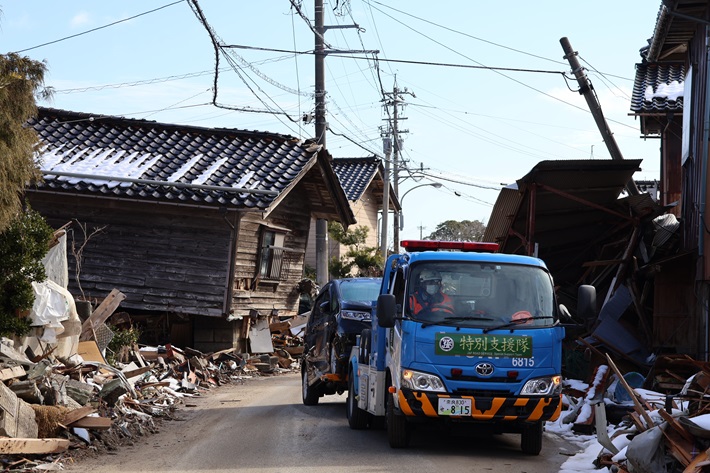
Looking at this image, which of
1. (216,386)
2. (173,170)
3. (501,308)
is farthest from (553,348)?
(173,170)

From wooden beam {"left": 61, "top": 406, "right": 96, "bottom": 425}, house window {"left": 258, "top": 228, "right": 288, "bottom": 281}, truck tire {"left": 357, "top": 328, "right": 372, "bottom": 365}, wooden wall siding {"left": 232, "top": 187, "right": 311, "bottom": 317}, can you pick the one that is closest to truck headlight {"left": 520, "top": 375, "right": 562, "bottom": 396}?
truck tire {"left": 357, "top": 328, "right": 372, "bottom": 365}

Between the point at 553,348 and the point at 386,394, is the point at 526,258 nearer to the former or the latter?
the point at 553,348

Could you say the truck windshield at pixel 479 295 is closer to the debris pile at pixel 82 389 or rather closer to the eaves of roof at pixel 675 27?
the debris pile at pixel 82 389

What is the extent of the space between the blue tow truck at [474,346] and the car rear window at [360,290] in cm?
430

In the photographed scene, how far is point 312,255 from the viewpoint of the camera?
47.1m

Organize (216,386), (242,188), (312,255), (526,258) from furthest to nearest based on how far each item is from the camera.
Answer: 1. (312,255)
2. (242,188)
3. (216,386)
4. (526,258)

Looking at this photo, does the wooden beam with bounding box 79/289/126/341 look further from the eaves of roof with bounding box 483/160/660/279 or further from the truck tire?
the eaves of roof with bounding box 483/160/660/279

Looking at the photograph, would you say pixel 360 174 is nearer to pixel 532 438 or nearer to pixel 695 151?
pixel 695 151

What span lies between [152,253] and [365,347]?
37.6 ft

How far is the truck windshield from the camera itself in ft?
35.1

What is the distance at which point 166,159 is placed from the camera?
2408 centimetres

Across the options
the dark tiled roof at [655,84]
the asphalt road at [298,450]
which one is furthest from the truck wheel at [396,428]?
the dark tiled roof at [655,84]

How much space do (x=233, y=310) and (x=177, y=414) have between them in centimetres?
835

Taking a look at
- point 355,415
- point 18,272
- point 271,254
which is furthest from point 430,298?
point 271,254
